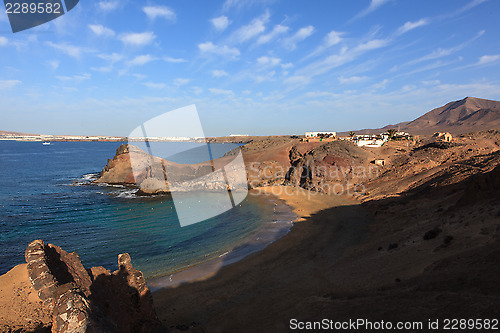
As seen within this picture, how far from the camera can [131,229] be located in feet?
101

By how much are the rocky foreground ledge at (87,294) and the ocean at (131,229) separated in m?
10.6

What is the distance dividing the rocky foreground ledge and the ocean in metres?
10.6

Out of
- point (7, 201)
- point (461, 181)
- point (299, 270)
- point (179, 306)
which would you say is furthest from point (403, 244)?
point (7, 201)

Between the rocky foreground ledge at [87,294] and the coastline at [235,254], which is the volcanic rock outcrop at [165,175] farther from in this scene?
the rocky foreground ledge at [87,294]

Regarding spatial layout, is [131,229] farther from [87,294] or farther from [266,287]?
[87,294]

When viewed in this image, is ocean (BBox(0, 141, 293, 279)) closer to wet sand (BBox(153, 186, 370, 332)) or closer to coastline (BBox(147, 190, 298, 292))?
coastline (BBox(147, 190, 298, 292))

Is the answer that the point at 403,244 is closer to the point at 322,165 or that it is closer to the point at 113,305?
the point at 113,305

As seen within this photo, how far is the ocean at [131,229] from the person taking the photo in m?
23.1

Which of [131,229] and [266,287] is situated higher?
[131,229]

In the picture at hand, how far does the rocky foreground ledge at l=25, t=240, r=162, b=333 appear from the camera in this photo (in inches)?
229

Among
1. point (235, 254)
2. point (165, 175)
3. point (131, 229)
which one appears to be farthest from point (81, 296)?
point (165, 175)

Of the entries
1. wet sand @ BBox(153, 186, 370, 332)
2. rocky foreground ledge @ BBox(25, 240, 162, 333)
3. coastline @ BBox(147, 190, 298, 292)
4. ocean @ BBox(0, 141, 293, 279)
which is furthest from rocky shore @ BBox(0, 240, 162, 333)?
ocean @ BBox(0, 141, 293, 279)

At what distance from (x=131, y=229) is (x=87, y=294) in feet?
80.2

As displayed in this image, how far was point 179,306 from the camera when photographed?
14719mm
